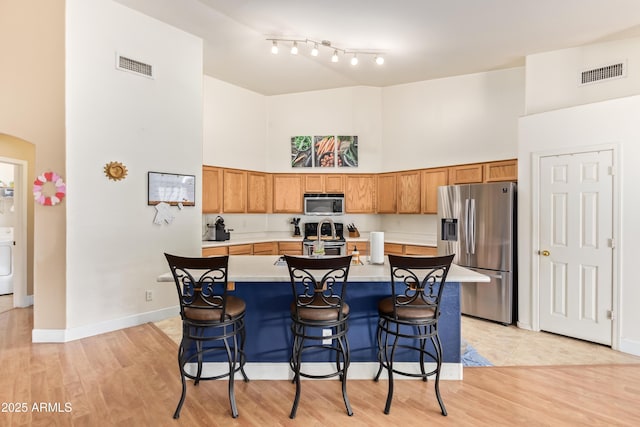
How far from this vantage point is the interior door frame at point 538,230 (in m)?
3.25

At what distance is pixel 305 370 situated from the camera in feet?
8.64

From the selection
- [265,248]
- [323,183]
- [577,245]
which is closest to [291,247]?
[265,248]

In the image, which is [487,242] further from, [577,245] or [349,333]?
[349,333]

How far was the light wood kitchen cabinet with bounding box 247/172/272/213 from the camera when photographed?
575 cm

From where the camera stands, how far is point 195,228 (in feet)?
14.1

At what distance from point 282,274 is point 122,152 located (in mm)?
2633

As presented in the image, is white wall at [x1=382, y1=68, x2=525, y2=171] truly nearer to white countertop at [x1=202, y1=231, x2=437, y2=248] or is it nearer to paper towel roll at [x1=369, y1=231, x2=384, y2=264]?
white countertop at [x1=202, y1=231, x2=437, y2=248]

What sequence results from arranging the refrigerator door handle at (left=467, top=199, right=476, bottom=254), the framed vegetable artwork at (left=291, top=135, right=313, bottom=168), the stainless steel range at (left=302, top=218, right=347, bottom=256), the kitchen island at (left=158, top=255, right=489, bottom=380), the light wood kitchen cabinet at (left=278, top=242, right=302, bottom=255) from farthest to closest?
1. the framed vegetable artwork at (left=291, top=135, right=313, bottom=168)
2. the light wood kitchen cabinet at (left=278, top=242, right=302, bottom=255)
3. the stainless steel range at (left=302, top=218, right=347, bottom=256)
4. the refrigerator door handle at (left=467, top=199, right=476, bottom=254)
5. the kitchen island at (left=158, top=255, right=489, bottom=380)

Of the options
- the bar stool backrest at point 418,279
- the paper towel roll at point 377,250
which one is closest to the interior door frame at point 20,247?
the paper towel roll at point 377,250

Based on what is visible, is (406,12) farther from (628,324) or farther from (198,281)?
(628,324)

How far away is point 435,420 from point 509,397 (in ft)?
2.27

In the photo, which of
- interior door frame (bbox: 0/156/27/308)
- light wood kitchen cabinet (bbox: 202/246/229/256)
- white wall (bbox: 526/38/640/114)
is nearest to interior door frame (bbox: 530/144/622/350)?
white wall (bbox: 526/38/640/114)

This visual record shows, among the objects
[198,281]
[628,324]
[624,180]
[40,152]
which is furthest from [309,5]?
[628,324]

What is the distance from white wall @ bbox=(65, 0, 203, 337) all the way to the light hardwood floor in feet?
2.37
